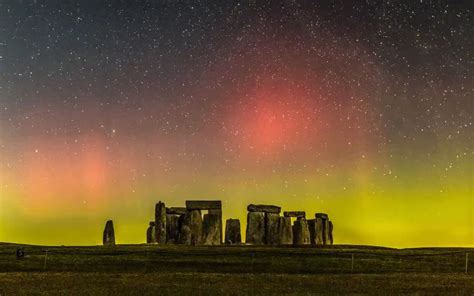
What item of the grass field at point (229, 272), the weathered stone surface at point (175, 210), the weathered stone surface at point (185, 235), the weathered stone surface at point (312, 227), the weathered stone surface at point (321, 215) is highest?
the weathered stone surface at point (321, 215)

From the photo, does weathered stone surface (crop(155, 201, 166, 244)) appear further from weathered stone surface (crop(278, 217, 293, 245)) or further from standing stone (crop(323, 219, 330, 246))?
standing stone (crop(323, 219, 330, 246))

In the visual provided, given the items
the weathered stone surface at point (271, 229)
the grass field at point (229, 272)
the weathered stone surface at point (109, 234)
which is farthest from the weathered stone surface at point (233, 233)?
the grass field at point (229, 272)

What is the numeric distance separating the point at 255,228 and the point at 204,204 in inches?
136

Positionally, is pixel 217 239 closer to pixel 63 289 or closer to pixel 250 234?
pixel 250 234

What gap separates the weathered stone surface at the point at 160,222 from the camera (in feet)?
128

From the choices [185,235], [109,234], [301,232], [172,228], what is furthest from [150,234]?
[301,232]

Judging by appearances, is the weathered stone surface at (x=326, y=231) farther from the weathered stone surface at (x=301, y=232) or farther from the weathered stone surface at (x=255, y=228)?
the weathered stone surface at (x=255, y=228)

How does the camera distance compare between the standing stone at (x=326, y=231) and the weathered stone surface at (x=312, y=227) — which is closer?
the weathered stone surface at (x=312, y=227)

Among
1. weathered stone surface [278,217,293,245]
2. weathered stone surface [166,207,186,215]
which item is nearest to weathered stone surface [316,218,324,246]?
weathered stone surface [278,217,293,245]

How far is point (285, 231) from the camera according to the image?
4066 cm

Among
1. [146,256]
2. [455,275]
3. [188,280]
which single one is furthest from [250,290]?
[146,256]

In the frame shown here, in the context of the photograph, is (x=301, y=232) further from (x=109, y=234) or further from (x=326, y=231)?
(x=109, y=234)

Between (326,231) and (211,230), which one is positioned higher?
(326,231)

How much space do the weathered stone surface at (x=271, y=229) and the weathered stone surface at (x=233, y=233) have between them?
6.07 ft
